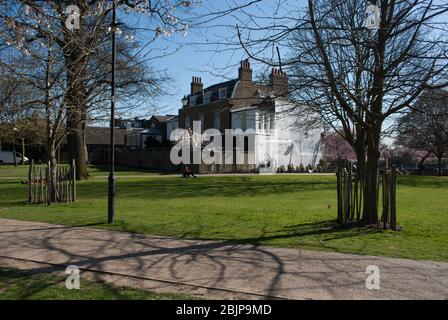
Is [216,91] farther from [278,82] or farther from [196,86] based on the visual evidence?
[278,82]

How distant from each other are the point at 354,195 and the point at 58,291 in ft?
25.3

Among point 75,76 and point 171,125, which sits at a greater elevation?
point 171,125

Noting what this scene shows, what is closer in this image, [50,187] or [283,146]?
[50,187]

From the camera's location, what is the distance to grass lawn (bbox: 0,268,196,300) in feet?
17.5

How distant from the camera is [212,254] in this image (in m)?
7.64

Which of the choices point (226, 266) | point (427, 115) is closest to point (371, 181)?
point (427, 115)

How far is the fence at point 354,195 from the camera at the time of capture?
10508mm

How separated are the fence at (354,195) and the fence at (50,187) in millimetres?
9583

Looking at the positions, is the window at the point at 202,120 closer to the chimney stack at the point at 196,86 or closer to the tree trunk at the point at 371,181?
the chimney stack at the point at 196,86

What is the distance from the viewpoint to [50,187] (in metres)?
15.6

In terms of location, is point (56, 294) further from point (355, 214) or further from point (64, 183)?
point (64, 183)

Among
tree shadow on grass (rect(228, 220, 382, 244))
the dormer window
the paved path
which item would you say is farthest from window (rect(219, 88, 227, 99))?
the paved path

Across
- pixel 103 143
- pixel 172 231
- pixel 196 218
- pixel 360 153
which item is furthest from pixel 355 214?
pixel 103 143

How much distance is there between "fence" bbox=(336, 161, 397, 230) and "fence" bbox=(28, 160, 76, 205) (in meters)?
→ 9.58
